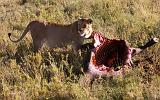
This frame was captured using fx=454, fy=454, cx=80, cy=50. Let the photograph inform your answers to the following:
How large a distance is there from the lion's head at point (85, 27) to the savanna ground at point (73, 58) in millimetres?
362

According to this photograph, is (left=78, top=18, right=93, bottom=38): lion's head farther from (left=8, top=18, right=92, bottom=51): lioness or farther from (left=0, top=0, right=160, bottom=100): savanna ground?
(left=0, top=0, right=160, bottom=100): savanna ground

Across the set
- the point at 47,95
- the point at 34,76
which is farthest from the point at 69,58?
the point at 47,95

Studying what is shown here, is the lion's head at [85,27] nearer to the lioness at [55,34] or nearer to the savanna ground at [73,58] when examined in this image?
the lioness at [55,34]

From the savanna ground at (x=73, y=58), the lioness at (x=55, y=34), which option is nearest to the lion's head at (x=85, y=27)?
the lioness at (x=55, y=34)

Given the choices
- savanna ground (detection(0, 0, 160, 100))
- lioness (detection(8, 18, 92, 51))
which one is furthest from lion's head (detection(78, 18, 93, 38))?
savanna ground (detection(0, 0, 160, 100))

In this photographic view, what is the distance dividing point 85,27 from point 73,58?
0.54 meters

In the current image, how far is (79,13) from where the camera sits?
29.2 ft

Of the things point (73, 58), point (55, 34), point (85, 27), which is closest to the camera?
point (73, 58)

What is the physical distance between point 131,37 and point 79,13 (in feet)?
6.31

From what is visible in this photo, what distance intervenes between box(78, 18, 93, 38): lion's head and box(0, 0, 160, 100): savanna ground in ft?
1.19

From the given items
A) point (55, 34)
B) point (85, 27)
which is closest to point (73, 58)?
point (85, 27)

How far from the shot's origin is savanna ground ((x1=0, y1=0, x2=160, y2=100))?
5445 mm

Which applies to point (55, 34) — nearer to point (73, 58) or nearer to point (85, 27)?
point (85, 27)

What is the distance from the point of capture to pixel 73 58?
6.55 metres
